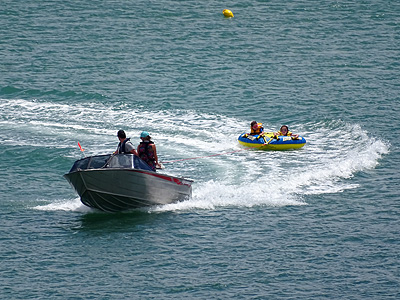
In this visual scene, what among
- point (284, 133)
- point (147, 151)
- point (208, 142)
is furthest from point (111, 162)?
point (284, 133)

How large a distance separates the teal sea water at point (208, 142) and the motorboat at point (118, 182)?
556mm

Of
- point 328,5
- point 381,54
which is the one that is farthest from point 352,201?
point 328,5

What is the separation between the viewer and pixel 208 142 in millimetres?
34344

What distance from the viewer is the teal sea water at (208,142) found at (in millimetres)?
21391

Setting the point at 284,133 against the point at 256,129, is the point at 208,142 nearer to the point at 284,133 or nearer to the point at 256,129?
the point at 256,129

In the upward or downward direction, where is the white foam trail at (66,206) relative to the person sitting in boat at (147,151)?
downward

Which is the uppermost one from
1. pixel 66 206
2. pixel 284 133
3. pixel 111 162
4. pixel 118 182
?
pixel 284 133

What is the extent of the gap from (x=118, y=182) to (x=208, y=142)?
10495 millimetres

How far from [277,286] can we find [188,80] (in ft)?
84.6

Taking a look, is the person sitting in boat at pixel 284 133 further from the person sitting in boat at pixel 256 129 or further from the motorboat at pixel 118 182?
the motorboat at pixel 118 182

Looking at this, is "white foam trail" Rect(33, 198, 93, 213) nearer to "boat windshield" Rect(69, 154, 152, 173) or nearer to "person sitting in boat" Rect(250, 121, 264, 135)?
"boat windshield" Rect(69, 154, 152, 173)

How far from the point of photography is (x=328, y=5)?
59.6 m

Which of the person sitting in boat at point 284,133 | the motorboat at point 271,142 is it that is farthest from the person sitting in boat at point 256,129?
the person sitting in boat at point 284,133

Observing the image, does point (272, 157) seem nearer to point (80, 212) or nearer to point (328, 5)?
point (80, 212)
